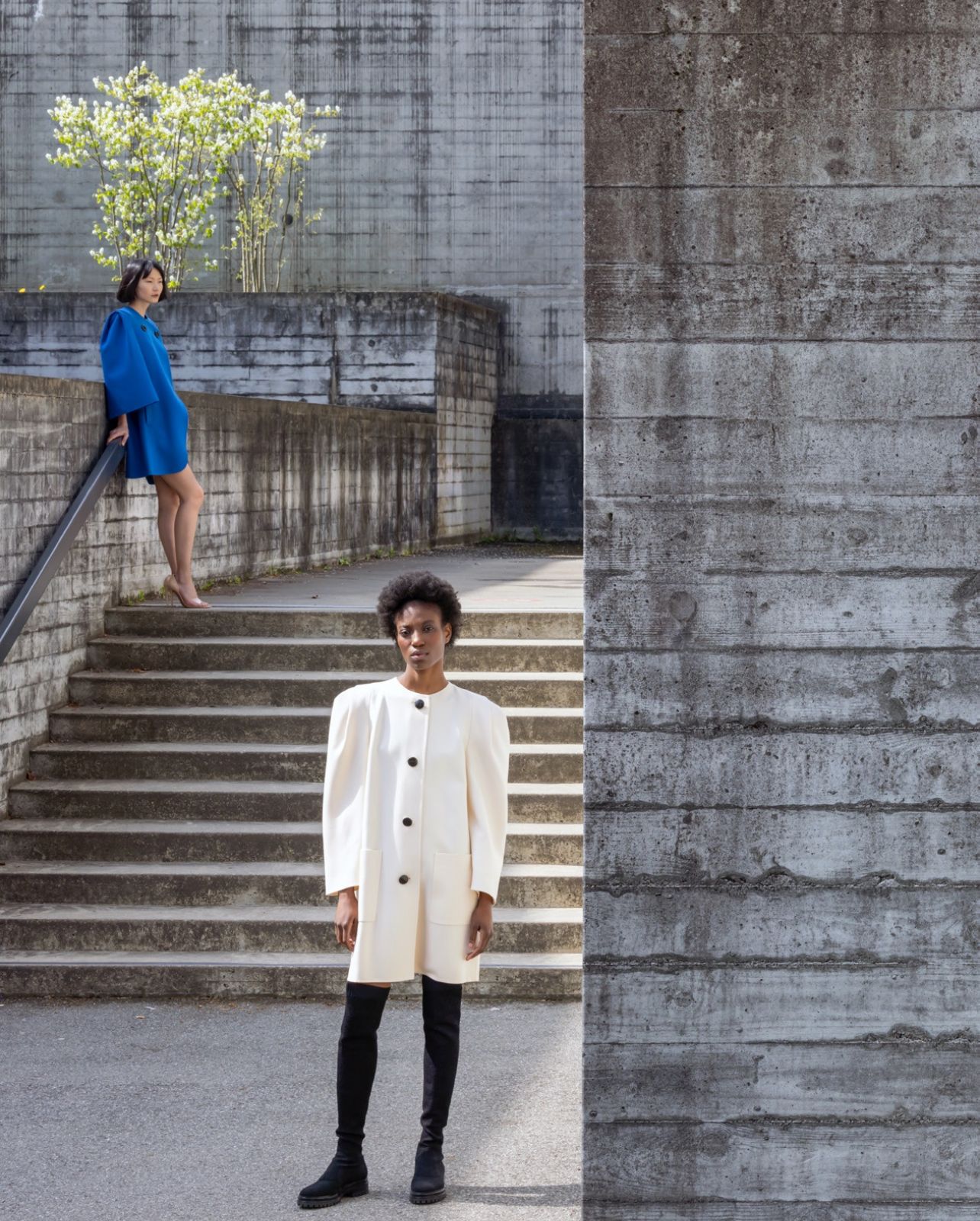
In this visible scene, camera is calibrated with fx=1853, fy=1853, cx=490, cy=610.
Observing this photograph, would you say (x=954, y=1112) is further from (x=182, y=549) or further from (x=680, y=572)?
(x=182, y=549)

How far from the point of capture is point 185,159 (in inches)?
762

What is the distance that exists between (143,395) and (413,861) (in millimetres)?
5183

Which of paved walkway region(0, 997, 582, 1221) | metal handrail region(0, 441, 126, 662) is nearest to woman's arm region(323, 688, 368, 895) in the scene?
paved walkway region(0, 997, 582, 1221)

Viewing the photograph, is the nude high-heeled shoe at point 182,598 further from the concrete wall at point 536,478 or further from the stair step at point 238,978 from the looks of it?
the concrete wall at point 536,478

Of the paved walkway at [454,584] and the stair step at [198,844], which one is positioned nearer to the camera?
the stair step at [198,844]

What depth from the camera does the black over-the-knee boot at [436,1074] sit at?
16.5 ft

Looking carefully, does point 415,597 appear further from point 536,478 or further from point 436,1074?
point 536,478

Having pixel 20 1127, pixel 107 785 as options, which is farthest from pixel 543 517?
pixel 20 1127

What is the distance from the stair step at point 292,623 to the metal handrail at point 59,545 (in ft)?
2.09

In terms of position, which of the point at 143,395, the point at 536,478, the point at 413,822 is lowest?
the point at 413,822

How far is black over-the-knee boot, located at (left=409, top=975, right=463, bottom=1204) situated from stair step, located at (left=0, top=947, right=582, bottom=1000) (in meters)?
2.05

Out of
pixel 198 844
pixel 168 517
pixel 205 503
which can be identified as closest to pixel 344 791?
pixel 198 844

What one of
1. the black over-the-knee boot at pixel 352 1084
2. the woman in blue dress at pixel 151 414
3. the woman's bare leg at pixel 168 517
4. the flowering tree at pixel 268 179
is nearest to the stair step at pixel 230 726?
the woman in blue dress at pixel 151 414

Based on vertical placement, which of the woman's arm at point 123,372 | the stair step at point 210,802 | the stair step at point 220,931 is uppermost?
the woman's arm at point 123,372
